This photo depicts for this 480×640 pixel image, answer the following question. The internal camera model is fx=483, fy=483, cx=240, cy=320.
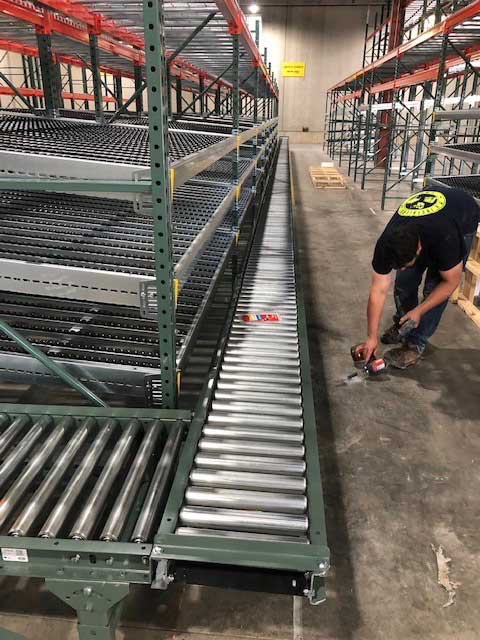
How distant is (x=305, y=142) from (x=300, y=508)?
93.4 ft

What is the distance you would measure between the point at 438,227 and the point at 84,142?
8.08ft

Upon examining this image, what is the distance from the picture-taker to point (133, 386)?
2.51 m

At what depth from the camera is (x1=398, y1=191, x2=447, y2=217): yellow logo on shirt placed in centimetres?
346

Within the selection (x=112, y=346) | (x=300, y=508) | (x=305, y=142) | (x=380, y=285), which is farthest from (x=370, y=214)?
(x=305, y=142)

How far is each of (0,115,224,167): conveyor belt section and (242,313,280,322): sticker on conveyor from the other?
1353 mm

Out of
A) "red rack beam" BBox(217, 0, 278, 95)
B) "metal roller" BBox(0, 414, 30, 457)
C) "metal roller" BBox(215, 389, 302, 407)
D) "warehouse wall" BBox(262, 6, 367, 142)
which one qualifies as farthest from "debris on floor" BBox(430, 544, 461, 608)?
"warehouse wall" BBox(262, 6, 367, 142)

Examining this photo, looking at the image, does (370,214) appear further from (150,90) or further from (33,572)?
(33,572)

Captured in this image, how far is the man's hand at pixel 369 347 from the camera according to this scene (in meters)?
3.37

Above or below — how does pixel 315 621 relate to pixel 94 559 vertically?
below

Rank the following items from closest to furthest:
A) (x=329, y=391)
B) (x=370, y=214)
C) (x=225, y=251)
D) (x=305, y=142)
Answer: (x=329, y=391) → (x=225, y=251) → (x=370, y=214) → (x=305, y=142)

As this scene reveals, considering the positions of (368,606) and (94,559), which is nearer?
(94,559)

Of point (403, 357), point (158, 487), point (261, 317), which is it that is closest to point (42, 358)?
point (158, 487)

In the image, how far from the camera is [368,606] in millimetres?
2023

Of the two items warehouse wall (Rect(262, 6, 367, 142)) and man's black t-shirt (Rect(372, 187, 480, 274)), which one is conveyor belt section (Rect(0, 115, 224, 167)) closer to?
man's black t-shirt (Rect(372, 187, 480, 274))
